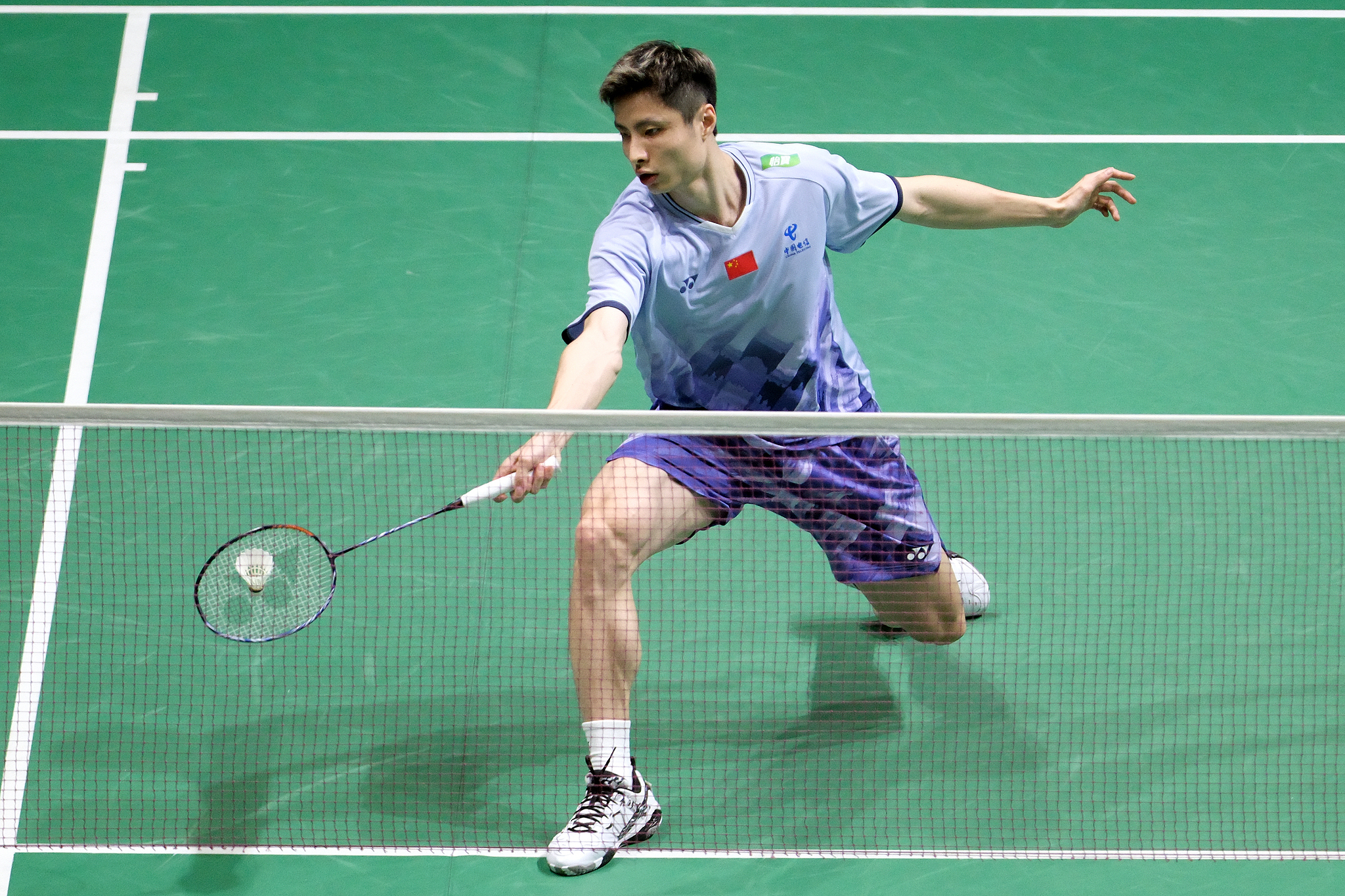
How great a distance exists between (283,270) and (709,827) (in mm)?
3387

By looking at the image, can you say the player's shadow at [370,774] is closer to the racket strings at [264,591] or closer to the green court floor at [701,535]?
the green court floor at [701,535]

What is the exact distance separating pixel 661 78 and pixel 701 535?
181 cm

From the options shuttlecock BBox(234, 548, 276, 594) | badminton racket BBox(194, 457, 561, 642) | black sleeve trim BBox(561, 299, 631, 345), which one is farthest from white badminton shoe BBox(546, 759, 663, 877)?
black sleeve trim BBox(561, 299, 631, 345)

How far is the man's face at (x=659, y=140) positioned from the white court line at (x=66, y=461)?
1682 mm

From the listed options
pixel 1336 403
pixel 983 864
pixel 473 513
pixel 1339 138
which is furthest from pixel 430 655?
pixel 1339 138

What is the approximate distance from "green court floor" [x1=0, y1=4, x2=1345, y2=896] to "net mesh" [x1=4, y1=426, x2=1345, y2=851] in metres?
0.01

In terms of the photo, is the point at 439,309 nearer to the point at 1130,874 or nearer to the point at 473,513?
the point at 473,513

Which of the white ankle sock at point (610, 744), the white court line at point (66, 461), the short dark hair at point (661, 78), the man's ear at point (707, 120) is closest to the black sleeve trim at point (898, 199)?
the man's ear at point (707, 120)

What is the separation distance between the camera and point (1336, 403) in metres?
5.91

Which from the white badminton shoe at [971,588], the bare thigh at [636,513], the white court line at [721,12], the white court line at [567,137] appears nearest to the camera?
the bare thigh at [636,513]

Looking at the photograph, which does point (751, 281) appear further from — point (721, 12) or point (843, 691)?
point (721, 12)

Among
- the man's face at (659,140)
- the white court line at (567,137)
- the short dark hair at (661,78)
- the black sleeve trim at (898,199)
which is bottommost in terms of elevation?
the man's face at (659,140)

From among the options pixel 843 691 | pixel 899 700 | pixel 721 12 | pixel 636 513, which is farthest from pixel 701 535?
pixel 721 12

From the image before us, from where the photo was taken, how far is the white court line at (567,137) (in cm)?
725
